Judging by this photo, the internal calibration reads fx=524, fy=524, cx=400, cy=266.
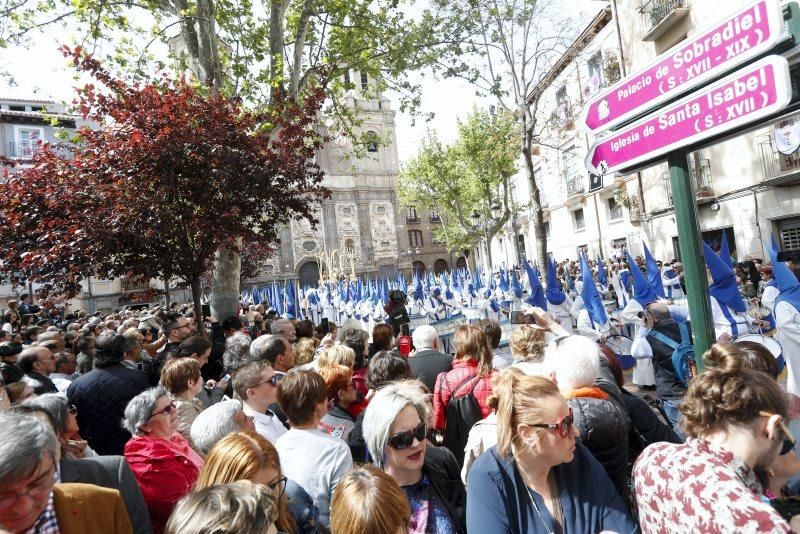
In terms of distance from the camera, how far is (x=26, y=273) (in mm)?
6086

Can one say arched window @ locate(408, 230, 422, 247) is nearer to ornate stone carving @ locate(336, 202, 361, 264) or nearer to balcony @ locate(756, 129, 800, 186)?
ornate stone carving @ locate(336, 202, 361, 264)

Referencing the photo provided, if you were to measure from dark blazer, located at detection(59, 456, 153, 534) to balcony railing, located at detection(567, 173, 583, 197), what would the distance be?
81.4 feet

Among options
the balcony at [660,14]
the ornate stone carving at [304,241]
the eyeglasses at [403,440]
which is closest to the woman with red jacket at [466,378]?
the eyeglasses at [403,440]

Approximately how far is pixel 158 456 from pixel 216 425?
1.05 ft

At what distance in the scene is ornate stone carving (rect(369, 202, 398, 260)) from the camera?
136 feet

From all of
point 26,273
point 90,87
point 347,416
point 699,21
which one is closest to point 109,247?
point 26,273

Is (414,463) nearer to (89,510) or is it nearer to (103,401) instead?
(89,510)

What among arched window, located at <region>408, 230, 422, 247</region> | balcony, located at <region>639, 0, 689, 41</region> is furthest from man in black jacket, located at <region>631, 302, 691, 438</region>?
arched window, located at <region>408, 230, 422, 247</region>

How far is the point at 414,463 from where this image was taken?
225cm

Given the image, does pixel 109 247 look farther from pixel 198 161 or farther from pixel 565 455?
pixel 565 455

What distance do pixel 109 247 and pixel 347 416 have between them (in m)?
3.83

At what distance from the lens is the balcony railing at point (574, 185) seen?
81.6ft

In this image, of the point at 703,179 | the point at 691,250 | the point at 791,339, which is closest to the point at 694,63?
the point at 691,250

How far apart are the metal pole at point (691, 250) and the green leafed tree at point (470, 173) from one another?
15130 mm
